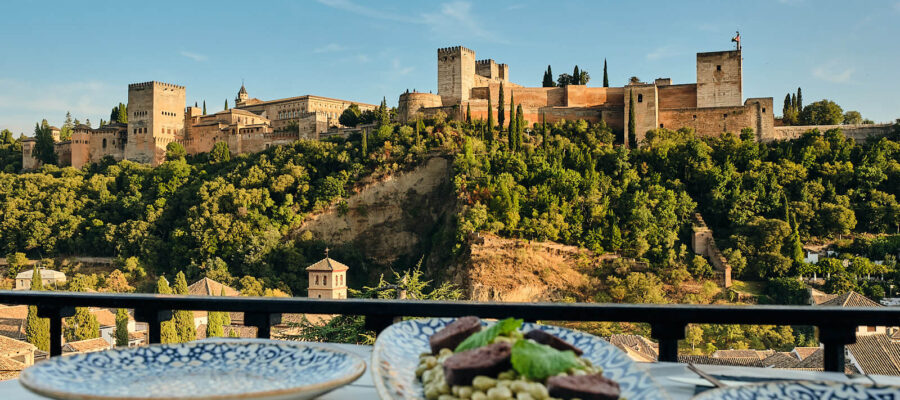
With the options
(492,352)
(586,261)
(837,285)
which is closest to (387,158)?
(586,261)

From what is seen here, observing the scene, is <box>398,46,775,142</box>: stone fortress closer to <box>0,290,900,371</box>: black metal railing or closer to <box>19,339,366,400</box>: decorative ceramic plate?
<box>0,290,900,371</box>: black metal railing

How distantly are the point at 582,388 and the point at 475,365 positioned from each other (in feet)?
0.62

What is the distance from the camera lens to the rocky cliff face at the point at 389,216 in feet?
106

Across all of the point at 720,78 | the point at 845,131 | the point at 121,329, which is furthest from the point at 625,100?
the point at 121,329

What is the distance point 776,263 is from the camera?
81.5ft

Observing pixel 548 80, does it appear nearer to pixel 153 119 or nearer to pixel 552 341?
pixel 153 119

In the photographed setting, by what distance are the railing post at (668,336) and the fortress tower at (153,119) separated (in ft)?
142

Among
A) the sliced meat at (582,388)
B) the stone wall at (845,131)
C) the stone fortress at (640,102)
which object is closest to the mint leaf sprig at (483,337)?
the sliced meat at (582,388)

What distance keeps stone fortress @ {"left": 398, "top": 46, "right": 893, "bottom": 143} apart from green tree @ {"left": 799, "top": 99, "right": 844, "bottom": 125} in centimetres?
167

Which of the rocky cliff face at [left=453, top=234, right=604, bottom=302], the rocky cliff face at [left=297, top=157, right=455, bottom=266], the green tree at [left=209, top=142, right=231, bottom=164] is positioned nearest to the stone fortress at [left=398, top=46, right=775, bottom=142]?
the rocky cliff face at [left=297, top=157, right=455, bottom=266]

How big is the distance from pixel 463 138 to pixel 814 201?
46.6 feet

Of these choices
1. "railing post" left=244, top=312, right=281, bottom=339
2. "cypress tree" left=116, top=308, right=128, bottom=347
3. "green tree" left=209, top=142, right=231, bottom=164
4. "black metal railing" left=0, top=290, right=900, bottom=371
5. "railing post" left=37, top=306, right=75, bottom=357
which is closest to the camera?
"black metal railing" left=0, top=290, right=900, bottom=371

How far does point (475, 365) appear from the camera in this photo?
1.25m

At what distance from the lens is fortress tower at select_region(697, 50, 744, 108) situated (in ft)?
101
